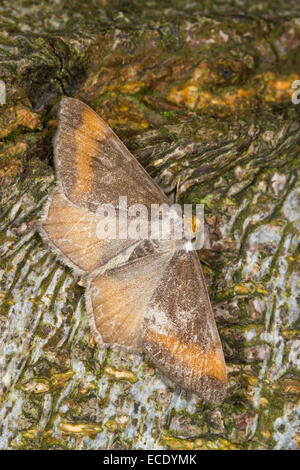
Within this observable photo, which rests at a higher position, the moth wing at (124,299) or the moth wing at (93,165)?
the moth wing at (93,165)

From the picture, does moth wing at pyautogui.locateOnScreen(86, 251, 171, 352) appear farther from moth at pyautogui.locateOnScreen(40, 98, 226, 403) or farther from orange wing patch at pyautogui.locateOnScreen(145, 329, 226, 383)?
orange wing patch at pyautogui.locateOnScreen(145, 329, 226, 383)

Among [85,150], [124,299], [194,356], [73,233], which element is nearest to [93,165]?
[85,150]

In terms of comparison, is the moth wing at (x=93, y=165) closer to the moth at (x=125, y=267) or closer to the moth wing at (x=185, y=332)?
the moth at (x=125, y=267)

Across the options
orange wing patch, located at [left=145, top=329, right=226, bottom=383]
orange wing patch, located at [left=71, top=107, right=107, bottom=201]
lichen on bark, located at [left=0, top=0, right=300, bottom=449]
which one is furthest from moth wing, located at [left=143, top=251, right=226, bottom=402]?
orange wing patch, located at [left=71, top=107, right=107, bottom=201]

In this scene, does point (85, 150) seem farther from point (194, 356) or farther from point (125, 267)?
point (194, 356)

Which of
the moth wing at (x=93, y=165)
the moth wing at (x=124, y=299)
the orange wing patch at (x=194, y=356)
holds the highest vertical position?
the moth wing at (x=93, y=165)

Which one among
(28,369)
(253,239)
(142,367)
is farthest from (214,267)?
(28,369)

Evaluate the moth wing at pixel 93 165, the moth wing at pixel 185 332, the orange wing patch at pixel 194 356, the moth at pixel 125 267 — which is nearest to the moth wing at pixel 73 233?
the moth at pixel 125 267
